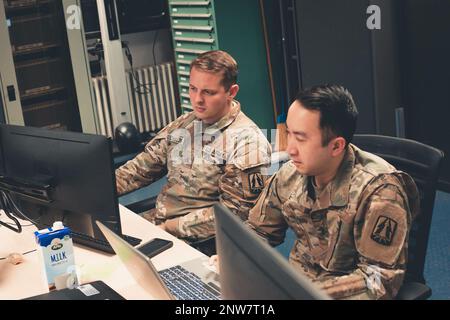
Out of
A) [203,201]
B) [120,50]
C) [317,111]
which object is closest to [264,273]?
[317,111]

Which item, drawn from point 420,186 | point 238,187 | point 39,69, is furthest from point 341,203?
point 39,69

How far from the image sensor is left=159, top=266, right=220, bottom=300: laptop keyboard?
1863mm

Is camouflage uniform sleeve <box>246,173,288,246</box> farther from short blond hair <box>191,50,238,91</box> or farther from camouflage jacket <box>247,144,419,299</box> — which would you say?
short blond hair <box>191,50,238,91</box>

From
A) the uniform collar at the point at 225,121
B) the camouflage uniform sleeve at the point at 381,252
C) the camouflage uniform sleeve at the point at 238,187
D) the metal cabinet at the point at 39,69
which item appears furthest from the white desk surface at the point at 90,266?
the metal cabinet at the point at 39,69

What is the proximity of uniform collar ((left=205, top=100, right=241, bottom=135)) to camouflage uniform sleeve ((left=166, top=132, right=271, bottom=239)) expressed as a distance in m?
0.15

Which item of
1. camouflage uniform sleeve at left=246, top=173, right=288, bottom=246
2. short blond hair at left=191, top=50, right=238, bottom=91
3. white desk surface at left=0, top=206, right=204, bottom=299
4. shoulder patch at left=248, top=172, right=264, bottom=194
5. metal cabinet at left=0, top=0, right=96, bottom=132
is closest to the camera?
white desk surface at left=0, top=206, right=204, bottom=299

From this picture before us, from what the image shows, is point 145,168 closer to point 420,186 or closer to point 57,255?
point 57,255

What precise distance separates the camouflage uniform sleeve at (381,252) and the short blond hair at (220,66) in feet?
3.09

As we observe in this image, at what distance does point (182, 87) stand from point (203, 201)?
8.93ft

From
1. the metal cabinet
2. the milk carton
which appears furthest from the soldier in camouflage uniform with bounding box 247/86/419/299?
the metal cabinet

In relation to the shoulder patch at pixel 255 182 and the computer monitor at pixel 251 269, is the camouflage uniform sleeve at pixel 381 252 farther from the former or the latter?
the shoulder patch at pixel 255 182

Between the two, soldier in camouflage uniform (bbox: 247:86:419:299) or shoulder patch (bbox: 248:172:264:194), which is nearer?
soldier in camouflage uniform (bbox: 247:86:419:299)

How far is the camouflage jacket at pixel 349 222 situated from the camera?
175cm
